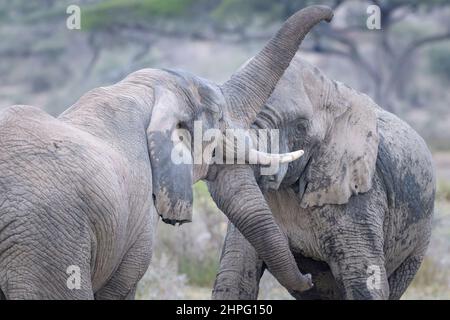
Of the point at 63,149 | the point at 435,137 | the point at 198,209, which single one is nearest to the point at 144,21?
the point at 435,137

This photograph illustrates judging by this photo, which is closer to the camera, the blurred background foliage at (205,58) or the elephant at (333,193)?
the elephant at (333,193)

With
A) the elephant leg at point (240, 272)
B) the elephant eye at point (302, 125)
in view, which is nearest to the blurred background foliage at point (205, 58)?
the elephant leg at point (240, 272)

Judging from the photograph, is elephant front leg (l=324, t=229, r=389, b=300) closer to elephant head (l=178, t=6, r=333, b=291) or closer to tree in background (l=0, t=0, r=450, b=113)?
elephant head (l=178, t=6, r=333, b=291)

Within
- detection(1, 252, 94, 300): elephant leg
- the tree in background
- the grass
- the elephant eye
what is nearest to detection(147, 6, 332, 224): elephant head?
the elephant eye

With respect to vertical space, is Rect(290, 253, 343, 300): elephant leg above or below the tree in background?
above

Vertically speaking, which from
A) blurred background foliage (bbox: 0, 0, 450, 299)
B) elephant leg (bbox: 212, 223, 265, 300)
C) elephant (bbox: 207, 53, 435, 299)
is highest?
elephant (bbox: 207, 53, 435, 299)

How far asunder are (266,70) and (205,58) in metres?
31.9

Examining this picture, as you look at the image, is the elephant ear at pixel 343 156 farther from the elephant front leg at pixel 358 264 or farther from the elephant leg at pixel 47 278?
the elephant leg at pixel 47 278

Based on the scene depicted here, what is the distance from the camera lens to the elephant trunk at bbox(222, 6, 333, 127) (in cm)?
562

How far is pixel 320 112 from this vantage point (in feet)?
20.8

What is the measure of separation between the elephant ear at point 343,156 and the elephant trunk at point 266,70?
2.32ft

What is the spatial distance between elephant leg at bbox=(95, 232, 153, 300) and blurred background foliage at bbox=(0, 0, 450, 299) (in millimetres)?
3488

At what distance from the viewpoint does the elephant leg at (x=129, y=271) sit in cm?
495
